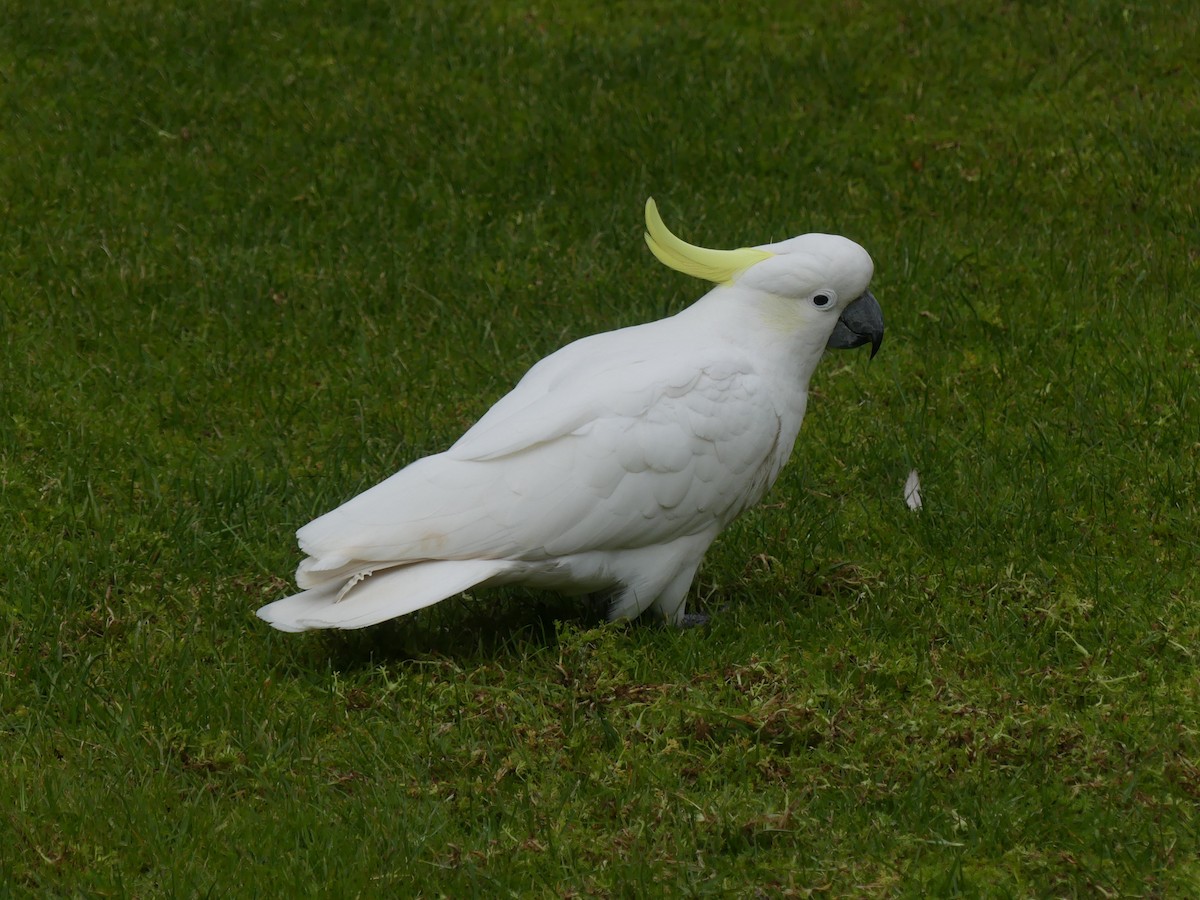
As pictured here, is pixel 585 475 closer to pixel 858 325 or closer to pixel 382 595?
pixel 382 595

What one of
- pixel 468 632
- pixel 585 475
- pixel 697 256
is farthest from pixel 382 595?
pixel 697 256

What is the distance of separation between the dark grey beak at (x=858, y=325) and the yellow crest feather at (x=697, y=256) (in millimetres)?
244

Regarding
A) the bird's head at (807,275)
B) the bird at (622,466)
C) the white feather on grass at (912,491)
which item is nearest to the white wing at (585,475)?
the bird at (622,466)

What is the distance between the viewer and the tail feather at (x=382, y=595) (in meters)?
3.33

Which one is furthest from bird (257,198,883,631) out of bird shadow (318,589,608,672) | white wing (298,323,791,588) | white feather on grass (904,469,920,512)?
white feather on grass (904,469,920,512)

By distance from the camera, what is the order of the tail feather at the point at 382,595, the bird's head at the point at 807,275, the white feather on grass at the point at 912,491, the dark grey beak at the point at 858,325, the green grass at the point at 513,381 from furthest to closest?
the white feather on grass at the point at 912,491
the dark grey beak at the point at 858,325
the bird's head at the point at 807,275
the tail feather at the point at 382,595
the green grass at the point at 513,381

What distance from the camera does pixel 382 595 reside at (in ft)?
11.1

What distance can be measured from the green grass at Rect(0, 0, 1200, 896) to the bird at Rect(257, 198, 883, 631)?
0.20 metres

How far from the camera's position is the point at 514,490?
3430 mm

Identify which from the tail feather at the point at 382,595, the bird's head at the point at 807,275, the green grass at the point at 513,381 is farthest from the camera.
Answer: the bird's head at the point at 807,275

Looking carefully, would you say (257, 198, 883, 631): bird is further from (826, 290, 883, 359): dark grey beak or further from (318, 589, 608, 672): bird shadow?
(318, 589, 608, 672): bird shadow

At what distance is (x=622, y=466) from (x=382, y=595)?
60 cm

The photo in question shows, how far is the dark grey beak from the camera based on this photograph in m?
3.70

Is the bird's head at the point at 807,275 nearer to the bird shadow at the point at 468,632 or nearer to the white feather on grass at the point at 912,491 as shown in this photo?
the white feather on grass at the point at 912,491
